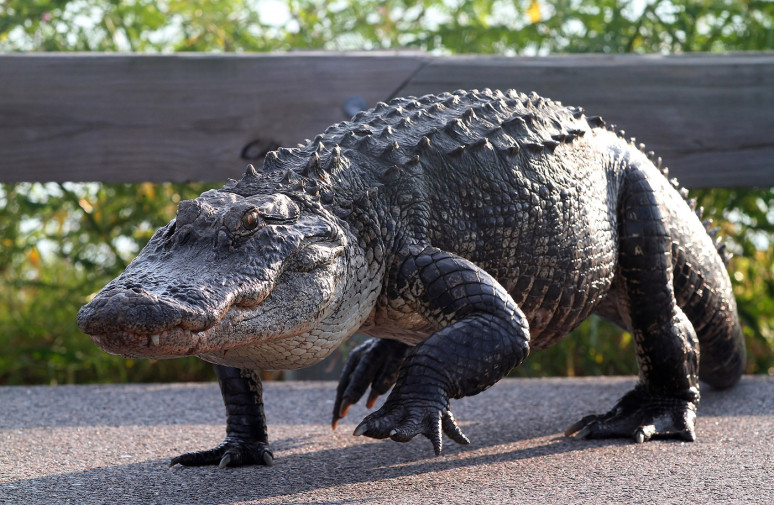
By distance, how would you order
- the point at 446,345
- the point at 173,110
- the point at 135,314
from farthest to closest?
the point at 173,110 < the point at 446,345 < the point at 135,314

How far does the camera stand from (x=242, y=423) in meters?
2.69

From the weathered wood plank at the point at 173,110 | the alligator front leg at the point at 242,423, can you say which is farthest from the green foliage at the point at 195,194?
the alligator front leg at the point at 242,423

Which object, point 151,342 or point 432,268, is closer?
point 151,342

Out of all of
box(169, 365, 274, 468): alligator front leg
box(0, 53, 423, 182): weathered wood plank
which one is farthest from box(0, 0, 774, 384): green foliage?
box(169, 365, 274, 468): alligator front leg

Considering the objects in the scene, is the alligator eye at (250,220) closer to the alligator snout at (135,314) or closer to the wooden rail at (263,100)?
the alligator snout at (135,314)

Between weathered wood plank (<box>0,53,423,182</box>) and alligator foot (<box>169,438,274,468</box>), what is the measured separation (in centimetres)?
160

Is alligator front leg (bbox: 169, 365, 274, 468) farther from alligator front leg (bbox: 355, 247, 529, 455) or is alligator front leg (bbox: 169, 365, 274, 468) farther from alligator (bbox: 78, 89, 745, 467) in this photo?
alligator front leg (bbox: 355, 247, 529, 455)

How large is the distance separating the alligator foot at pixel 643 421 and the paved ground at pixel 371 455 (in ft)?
0.18

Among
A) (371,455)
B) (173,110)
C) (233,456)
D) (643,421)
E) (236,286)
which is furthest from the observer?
(173,110)

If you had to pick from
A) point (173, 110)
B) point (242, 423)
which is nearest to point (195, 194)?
point (173, 110)

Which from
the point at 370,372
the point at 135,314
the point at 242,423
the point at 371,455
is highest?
the point at 135,314

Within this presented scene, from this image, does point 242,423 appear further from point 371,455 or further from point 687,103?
point 687,103

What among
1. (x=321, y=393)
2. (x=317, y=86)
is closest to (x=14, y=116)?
(x=317, y=86)

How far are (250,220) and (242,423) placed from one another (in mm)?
813
